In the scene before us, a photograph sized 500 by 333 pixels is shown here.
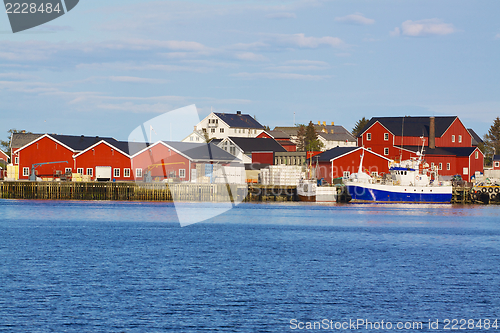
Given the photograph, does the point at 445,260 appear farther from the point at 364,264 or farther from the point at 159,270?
the point at 159,270

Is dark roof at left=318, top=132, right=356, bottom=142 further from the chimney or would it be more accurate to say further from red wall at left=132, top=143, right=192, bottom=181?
red wall at left=132, top=143, right=192, bottom=181

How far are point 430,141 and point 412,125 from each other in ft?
16.3

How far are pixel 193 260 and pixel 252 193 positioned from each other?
42.9 meters

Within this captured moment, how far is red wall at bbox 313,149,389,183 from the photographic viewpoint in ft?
242

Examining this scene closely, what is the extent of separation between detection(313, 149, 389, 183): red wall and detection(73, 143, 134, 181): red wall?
75.8 ft

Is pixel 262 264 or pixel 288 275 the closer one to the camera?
pixel 288 275

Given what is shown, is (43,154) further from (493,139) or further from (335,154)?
(493,139)

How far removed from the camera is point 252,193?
71750 millimetres

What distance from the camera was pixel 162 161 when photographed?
7194 centimetres

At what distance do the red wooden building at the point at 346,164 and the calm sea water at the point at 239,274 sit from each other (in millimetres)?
25626

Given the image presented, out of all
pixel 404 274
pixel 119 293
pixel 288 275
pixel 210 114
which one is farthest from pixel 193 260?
pixel 210 114

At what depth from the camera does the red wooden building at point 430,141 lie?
83.3m

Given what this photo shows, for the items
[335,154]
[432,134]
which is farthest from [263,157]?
[432,134]

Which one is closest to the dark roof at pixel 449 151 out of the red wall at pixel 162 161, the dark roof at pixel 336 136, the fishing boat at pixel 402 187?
the fishing boat at pixel 402 187
